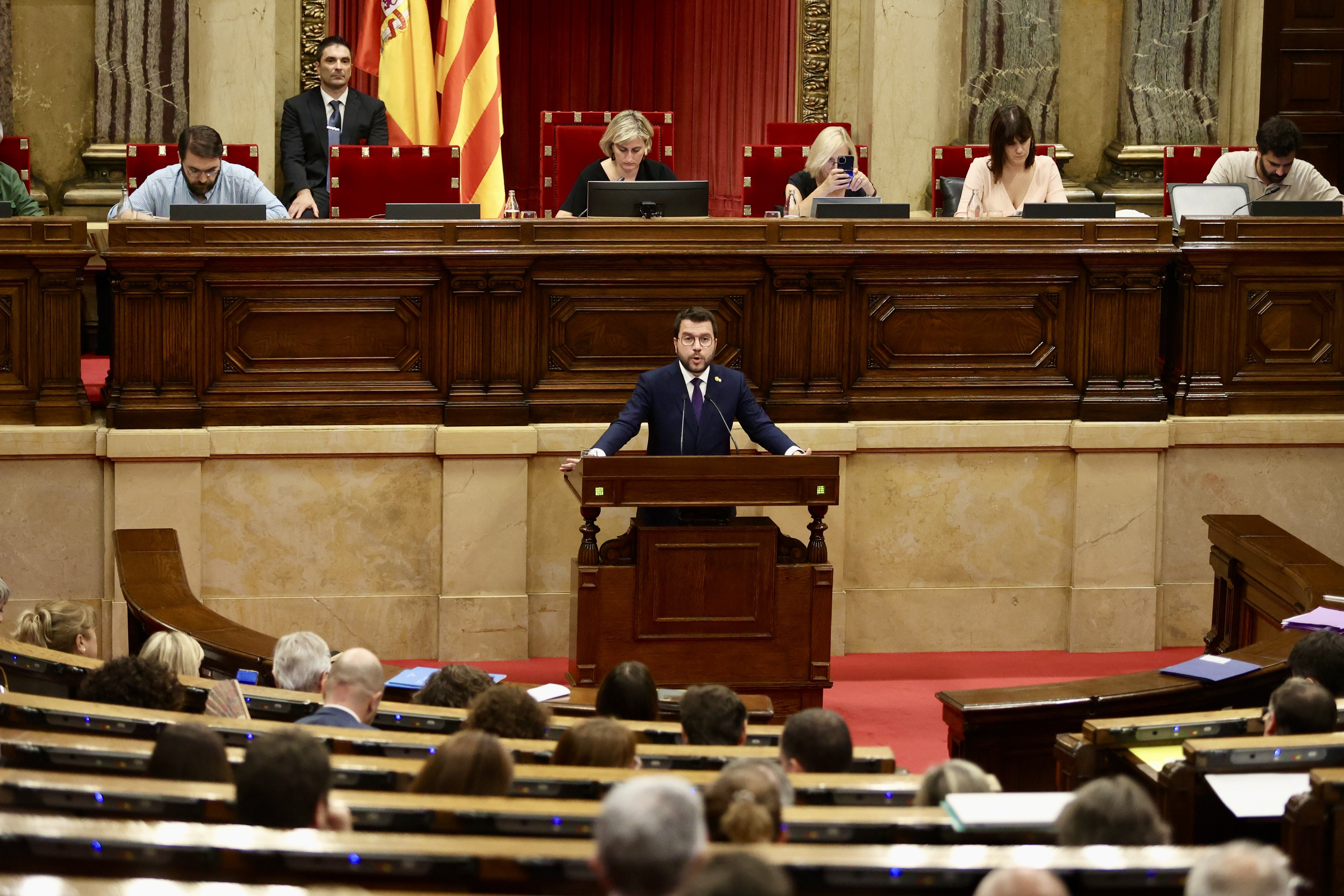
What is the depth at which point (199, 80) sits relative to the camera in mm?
8789

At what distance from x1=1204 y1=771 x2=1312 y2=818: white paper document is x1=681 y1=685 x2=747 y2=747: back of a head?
100 cm

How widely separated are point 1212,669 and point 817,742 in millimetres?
1806

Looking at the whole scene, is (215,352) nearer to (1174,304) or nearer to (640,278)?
(640,278)

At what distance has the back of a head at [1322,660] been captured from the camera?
405cm

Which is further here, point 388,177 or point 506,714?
point 388,177

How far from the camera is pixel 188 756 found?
10.1 feet

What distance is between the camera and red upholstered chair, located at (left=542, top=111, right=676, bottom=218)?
8.11 meters

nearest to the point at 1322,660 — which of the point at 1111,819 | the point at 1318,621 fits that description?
the point at 1318,621

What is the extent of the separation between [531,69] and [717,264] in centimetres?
482

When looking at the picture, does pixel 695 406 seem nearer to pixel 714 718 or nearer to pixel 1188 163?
pixel 714 718

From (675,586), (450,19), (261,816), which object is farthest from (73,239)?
(261,816)

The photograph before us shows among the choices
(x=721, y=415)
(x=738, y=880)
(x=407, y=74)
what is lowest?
(x=738, y=880)

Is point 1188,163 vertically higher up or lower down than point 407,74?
lower down

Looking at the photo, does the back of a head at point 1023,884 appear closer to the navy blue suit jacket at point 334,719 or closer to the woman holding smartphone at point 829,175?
the navy blue suit jacket at point 334,719
